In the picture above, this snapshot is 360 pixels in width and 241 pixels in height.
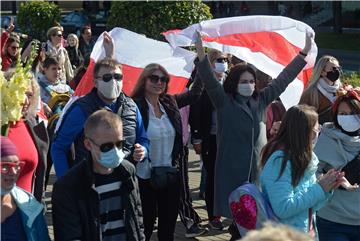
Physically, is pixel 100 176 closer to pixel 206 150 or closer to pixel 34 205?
pixel 34 205

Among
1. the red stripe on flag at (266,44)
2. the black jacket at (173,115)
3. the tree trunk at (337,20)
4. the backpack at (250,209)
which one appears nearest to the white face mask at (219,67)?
the red stripe on flag at (266,44)

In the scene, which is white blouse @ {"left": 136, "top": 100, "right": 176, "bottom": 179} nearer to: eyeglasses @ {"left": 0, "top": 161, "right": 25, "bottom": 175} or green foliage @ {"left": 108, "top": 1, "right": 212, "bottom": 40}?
eyeglasses @ {"left": 0, "top": 161, "right": 25, "bottom": 175}

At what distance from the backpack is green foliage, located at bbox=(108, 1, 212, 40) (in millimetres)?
10822

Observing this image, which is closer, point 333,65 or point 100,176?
point 100,176


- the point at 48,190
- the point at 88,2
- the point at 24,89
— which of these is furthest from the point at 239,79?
the point at 88,2

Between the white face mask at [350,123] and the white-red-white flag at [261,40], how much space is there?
2006 mm

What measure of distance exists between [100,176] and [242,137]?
2137 mm

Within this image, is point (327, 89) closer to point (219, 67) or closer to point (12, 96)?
point (219, 67)

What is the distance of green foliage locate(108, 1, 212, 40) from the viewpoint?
1573 cm

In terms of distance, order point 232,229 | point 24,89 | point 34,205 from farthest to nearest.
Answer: point 232,229 < point 24,89 < point 34,205

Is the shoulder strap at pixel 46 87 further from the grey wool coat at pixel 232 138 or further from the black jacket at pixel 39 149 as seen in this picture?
the black jacket at pixel 39 149

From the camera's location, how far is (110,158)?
185 inches

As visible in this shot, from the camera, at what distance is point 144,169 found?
6.64 meters

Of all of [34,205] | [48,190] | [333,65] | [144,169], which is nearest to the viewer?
[34,205]
